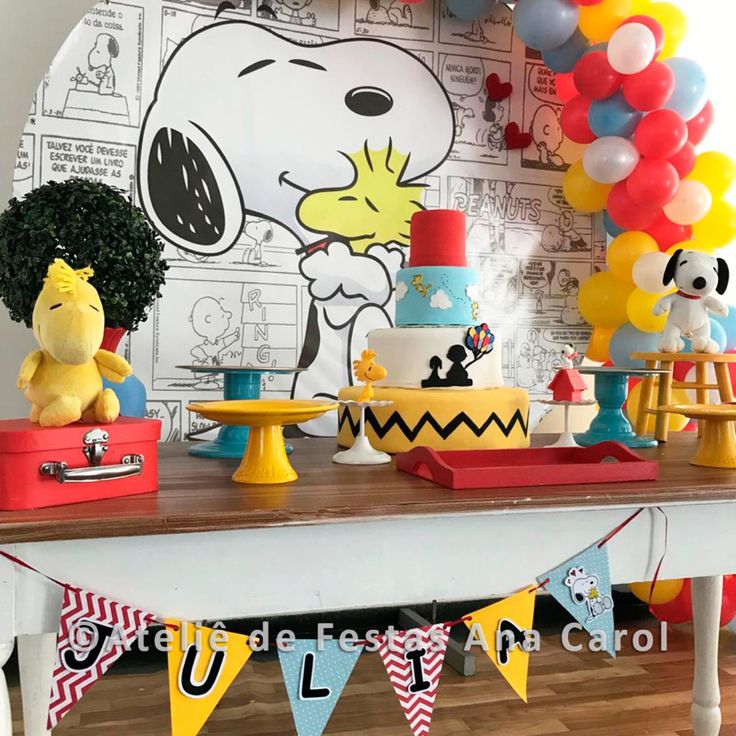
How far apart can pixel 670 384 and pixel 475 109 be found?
930 mm

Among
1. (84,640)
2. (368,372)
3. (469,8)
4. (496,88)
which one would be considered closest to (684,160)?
(496,88)

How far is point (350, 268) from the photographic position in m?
1.92

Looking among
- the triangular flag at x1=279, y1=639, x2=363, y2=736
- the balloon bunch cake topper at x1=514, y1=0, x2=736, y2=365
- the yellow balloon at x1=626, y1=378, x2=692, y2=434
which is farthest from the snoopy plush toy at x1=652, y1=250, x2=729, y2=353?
the triangular flag at x1=279, y1=639, x2=363, y2=736

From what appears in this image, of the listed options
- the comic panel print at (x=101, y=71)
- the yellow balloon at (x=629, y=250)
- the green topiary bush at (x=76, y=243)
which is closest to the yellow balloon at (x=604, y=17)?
the yellow balloon at (x=629, y=250)

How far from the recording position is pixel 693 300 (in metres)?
1.50

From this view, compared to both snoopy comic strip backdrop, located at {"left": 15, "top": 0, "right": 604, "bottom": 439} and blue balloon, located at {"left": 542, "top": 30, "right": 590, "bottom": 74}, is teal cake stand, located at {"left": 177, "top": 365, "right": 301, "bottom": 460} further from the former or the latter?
blue balloon, located at {"left": 542, "top": 30, "right": 590, "bottom": 74}

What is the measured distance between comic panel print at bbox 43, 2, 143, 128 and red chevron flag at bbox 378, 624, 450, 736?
1324 millimetres

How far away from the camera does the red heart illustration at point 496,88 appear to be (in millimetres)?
2023

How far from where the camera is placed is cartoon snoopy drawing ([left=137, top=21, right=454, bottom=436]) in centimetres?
179

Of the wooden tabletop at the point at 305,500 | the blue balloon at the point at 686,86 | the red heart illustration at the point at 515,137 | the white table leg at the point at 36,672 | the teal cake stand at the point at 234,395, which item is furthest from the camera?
the red heart illustration at the point at 515,137

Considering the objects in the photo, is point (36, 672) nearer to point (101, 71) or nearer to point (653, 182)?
point (101, 71)

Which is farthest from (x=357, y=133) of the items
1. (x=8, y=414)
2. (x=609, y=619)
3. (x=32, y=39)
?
(x=609, y=619)

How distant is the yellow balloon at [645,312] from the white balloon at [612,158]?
10.7 inches

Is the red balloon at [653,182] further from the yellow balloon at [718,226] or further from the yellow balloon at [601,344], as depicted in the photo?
the yellow balloon at [601,344]
